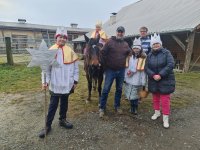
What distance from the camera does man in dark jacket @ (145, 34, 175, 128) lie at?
4.96m

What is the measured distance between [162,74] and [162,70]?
0.08m

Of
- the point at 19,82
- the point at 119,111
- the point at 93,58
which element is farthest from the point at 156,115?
the point at 19,82

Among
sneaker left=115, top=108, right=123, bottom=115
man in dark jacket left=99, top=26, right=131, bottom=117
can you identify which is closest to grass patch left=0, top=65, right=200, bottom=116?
sneaker left=115, top=108, right=123, bottom=115

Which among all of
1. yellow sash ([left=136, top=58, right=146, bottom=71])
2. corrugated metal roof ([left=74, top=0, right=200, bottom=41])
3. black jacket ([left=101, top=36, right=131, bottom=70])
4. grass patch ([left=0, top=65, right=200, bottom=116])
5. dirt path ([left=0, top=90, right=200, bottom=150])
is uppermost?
corrugated metal roof ([left=74, top=0, right=200, bottom=41])

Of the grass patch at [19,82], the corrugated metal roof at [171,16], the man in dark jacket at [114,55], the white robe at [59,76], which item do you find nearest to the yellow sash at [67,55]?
the white robe at [59,76]

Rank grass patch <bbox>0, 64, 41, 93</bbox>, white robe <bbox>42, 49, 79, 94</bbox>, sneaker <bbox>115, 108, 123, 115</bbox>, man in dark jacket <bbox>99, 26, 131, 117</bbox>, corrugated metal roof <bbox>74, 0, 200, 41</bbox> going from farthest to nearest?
corrugated metal roof <bbox>74, 0, 200, 41</bbox>
grass patch <bbox>0, 64, 41, 93</bbox>
sneaker <bbox>115, 108, 123, 115</bbox>
man in dark jacket <bbox>99, 26, 131, 117</bbox>
white robe <bbox>42, 49, 79, 94</bbox>

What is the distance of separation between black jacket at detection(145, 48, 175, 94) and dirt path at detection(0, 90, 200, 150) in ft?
2.54

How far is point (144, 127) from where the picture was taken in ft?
16.5

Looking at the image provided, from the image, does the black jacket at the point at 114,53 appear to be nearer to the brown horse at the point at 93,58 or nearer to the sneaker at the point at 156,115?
the brown horse at the point at 93,58

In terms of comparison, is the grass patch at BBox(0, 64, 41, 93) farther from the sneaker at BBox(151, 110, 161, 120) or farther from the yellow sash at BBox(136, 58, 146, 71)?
the sneaker at BBox(151, 110, 161, 120)

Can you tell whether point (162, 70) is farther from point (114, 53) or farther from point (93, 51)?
point (93, 51)

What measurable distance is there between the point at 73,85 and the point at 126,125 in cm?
139

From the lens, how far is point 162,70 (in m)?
4.93

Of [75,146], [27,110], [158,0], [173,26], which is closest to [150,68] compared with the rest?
[75,146]
